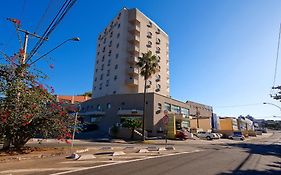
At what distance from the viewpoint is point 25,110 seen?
13.4 metres

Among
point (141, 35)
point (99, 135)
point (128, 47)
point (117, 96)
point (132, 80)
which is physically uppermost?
point (141, 35)

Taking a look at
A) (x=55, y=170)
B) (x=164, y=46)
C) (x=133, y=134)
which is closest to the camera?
(x=55, y=170)

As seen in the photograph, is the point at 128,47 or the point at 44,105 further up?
the point at 128,47

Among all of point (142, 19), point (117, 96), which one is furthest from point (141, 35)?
point (117, 96)

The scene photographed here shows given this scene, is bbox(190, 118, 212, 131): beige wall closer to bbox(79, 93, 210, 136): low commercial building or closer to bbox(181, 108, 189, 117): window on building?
bbox(181, 108, 189, 117): window on building

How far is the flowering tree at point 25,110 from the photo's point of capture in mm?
13031

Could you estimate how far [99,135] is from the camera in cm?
4053

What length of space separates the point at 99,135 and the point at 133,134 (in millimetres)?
6804

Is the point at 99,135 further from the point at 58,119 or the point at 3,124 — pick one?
the point at 3,124

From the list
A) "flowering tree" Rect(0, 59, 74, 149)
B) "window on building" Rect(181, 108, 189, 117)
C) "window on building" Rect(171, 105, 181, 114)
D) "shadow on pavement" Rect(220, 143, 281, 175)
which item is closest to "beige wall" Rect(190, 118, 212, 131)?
"window on building" Rect(181, 108, 189, 117)

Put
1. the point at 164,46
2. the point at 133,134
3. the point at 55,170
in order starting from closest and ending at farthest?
1. the point at 55,170
2. the point at 133,134
3. the point at 164,46

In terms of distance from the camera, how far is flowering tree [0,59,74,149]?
1303 cm

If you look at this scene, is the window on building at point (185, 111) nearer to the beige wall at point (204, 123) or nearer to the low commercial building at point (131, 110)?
the low commercial building at point (131, 110)

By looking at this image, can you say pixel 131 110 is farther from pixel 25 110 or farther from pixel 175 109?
pixel 25 110
